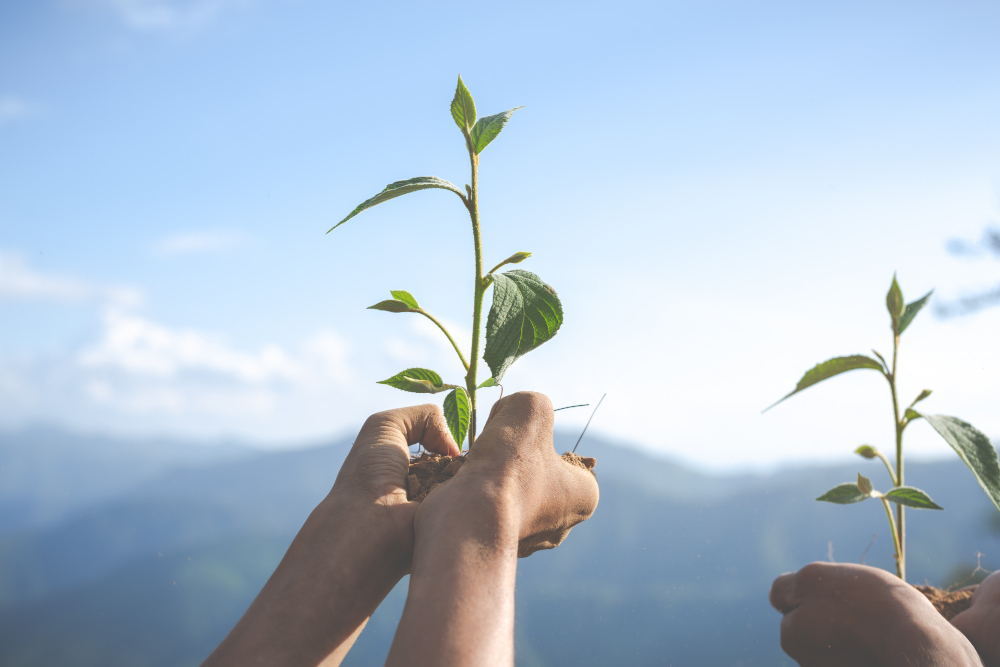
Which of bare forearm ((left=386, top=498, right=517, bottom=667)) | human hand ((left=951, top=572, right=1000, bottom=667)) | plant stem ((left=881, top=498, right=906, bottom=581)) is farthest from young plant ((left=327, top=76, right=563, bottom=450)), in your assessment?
human hand ((left=951, top=572, right=1000, bottom=667))

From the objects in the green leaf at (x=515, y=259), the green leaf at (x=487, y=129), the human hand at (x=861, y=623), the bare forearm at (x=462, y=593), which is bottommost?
the human hand at (x=861, y=623)

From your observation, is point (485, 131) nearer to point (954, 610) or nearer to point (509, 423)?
point (509, 423)

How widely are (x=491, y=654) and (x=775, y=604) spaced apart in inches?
20.1

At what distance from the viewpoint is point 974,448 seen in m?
0.56

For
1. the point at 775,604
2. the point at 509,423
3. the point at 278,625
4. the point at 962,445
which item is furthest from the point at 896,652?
the point at 278,625

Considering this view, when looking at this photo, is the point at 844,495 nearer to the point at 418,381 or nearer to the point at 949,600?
the point at 949,600

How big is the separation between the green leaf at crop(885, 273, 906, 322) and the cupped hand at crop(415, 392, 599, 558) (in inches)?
18.2

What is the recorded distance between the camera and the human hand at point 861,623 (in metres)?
0.56

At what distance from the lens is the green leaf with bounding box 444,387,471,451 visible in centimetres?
57

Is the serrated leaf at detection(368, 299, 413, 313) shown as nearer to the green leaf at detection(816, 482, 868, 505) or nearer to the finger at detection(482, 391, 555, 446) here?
the finger at detection(482, 391, 555, 446)

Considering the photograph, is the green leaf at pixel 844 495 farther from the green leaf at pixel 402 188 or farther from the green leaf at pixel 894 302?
the green leaf at pixel 402 188

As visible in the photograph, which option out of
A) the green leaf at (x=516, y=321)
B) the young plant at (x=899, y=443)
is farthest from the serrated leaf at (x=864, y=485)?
the green leaf at (x=516, y=321)

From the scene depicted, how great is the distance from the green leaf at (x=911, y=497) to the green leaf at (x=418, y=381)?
538 millimetres

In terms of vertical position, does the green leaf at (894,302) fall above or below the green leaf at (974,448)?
above
